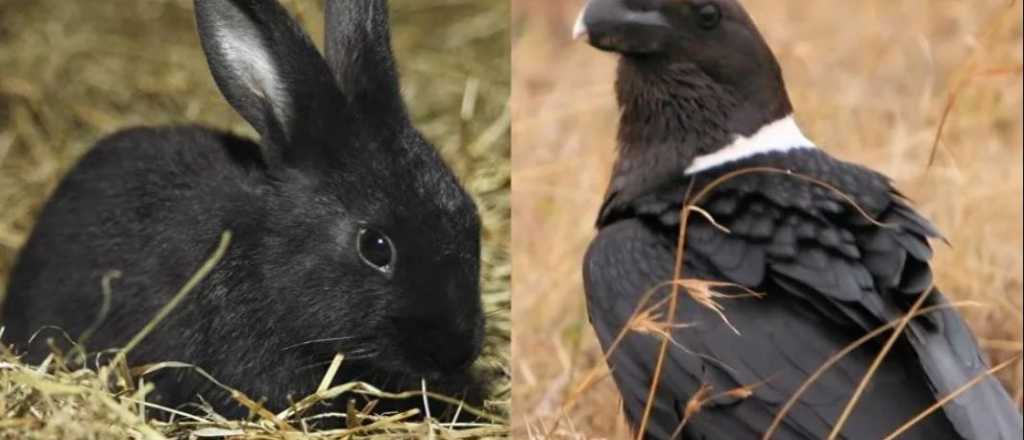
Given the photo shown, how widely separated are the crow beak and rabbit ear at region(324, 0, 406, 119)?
1.05 ft

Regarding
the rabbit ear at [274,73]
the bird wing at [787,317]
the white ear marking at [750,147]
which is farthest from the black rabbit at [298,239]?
the white ear marking at [750,147]

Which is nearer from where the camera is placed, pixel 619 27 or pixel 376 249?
pixel 376 249

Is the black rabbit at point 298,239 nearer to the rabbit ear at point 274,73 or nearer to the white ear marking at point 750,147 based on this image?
the rabbit ear at point 274,73

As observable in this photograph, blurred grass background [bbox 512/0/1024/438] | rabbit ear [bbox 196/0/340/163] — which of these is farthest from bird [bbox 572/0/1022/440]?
rabbit ear [bbox 196/0/340/163]

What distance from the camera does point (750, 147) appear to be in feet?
8.54

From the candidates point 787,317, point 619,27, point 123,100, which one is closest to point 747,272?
point 787,317

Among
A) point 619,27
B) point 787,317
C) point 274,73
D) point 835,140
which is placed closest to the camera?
point 274,73

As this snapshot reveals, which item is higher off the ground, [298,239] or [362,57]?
[362,57]

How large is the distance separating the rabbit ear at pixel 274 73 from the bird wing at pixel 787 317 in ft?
1.58

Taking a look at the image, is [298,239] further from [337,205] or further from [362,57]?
[362,57]

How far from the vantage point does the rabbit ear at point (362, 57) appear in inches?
88.0

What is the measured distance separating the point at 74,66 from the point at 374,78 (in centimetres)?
42

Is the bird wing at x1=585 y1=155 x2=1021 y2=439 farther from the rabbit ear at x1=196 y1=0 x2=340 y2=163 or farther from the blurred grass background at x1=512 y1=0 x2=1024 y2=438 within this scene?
the rabbit ear at x1=196 y1=0 x2=340 y2=163

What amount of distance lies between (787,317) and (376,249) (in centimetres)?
55
